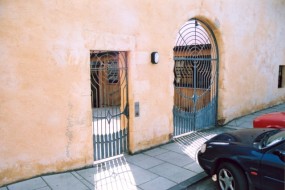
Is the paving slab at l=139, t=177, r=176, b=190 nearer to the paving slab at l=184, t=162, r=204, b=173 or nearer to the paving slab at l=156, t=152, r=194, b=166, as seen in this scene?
the paving slab at l=184, t=162, r=204, b=173

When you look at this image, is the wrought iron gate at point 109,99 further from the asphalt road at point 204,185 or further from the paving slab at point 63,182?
the asphalt road at point 204,185

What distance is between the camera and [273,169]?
3271mm

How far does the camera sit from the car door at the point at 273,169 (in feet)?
10.5

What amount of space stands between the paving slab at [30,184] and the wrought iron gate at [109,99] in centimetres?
134

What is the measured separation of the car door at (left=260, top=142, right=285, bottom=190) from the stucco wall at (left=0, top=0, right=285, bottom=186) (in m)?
3.07

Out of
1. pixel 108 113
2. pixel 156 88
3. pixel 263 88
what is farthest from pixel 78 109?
pixel 263 88

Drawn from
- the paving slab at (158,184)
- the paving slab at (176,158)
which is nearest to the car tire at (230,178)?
the paving slab at (158,184)

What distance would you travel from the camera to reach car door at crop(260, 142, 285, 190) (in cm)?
321

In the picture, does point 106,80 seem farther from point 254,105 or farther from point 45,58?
point 254,105

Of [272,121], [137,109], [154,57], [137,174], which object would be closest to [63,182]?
[137,174]

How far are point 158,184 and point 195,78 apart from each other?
3949 millimetres

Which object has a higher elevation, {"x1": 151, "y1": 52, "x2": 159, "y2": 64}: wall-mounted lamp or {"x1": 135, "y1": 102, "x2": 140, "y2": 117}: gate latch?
{"x1": 151, "y1": 52, "x2": 159, "y2": 64}: wall-mounted lamp

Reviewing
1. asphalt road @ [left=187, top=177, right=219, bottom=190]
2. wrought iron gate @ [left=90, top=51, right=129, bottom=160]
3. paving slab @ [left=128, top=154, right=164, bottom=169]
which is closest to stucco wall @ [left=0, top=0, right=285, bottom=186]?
wrought iron gate @ [left=90, top=51, right=129, bottom=160]

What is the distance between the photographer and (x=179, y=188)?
4285mm
